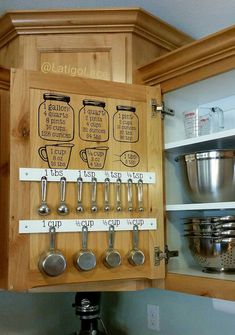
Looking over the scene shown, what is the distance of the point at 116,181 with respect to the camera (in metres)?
1.25

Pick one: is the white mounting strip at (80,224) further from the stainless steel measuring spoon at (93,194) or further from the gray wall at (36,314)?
the gray wall at (36,314)

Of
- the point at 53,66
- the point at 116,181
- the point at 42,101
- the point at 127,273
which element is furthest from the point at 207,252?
the point at 53,66

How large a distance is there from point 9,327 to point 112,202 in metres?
0.85

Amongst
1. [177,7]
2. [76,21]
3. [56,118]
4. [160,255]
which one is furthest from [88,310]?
[177,7]

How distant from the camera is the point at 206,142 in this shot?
130cm

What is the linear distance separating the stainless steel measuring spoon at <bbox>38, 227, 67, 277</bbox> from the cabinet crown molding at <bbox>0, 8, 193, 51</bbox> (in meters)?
0.83

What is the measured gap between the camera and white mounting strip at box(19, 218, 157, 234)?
1115 mm

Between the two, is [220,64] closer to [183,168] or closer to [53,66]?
[183,168]

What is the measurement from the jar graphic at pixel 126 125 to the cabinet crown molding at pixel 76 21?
351 mm

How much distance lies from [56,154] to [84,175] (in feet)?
0.36

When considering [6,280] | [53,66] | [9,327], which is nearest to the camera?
[6,280]

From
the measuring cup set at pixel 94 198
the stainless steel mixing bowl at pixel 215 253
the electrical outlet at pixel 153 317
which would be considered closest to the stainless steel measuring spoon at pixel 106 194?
the measuring cup set at pixel 94 198

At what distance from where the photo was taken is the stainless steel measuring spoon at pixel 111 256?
119 centimetres

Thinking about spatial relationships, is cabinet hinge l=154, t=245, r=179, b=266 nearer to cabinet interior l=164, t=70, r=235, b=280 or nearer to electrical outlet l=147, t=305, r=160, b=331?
cabinet interior l=164, t=70, r=235, b=280
